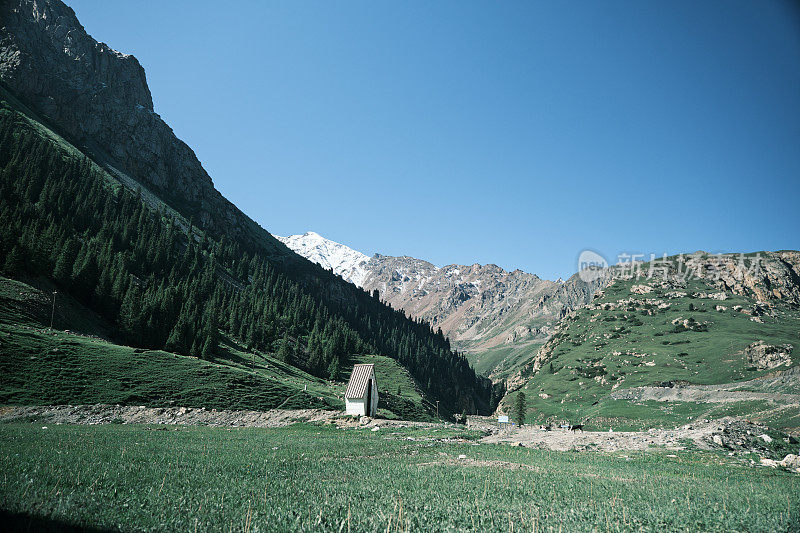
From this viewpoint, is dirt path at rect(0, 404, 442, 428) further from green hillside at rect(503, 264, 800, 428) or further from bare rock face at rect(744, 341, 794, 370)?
bare rock face at rect(744, 341, 794, 370)

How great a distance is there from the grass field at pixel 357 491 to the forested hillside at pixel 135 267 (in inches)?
2803

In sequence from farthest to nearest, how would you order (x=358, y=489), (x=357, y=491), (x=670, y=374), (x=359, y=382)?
(x=670, y=374), (x=359, y=382), (x=358, y=489), (x=357, y=491)

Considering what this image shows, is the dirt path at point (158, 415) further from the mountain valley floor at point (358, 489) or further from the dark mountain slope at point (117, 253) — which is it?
the dark mountain slope at point (117, 253)

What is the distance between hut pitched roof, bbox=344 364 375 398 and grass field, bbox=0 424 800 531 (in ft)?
→ 116

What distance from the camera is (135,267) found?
126 meters

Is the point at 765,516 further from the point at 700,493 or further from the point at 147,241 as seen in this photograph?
the point at 147,241

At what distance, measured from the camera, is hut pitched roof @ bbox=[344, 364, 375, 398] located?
63838mm

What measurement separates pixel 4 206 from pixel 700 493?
148 meters

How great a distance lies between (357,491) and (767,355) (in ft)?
566

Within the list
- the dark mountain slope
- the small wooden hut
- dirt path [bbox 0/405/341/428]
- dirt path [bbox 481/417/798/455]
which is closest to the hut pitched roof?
the small wooden hut

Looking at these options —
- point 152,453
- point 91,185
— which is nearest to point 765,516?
point 152,453

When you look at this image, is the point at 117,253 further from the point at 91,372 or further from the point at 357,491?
the point at 357,491

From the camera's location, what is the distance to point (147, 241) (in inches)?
5694

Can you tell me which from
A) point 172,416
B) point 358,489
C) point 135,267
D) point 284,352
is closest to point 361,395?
point 172,416
